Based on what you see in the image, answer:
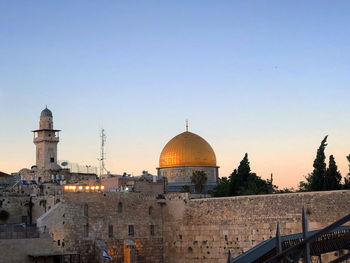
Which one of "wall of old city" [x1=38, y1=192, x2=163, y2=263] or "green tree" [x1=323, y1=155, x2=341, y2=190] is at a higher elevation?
"green tree" [x1=323, y1=155, x2=341, y2=190]

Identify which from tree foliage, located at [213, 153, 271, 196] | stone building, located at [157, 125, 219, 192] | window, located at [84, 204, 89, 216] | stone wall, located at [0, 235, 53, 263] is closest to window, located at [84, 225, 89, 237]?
window, located at [84, 204, 89, 216]

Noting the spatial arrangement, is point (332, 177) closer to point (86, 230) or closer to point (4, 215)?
point (86, 230)

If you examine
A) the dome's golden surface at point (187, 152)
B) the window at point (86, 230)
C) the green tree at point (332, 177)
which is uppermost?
the dome's golden surface at point (187, 152)

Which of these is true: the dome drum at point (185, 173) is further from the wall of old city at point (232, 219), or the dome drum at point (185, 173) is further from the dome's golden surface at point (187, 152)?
the wall of old city at point (232, 219)

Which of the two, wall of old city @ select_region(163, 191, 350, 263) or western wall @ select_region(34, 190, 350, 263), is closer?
wall of old city @ select_region(163, 191, 350, 263)

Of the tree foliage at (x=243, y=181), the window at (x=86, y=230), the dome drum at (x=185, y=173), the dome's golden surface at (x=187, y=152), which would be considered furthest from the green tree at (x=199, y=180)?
the window at (x=86, y=230)

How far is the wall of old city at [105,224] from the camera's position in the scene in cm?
3039

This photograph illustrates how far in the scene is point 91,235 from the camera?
103 ft

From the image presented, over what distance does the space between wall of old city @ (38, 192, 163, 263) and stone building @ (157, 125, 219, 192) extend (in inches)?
799

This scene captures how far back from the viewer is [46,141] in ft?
155

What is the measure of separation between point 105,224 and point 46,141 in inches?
676

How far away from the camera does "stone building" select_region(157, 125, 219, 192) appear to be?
54781 millimetres

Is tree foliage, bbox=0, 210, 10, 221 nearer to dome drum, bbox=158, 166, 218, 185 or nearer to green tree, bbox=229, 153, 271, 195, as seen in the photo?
green tree, bbox=229, 153, 271, 195

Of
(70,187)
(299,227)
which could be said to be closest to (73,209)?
(70,187)
